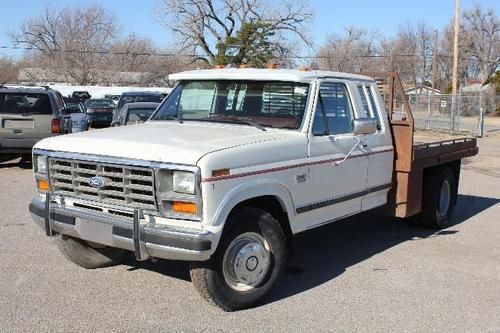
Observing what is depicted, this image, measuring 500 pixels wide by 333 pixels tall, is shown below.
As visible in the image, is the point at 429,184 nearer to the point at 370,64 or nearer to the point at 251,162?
the point at 251,162

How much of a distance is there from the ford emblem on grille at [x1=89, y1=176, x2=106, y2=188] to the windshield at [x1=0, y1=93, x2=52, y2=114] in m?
8.79

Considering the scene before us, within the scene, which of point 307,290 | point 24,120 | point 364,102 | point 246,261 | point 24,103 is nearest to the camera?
point 246,261

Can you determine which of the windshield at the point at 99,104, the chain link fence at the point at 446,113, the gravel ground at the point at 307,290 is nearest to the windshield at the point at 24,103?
the gravel ground at the point at 307,290

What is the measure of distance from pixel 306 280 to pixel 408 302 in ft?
3.27

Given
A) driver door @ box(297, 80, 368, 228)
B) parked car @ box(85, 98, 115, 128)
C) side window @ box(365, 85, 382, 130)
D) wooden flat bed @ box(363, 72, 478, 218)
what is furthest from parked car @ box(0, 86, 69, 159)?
parked car @ box(85, 98, 115, 128)

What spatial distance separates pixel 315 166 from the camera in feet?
18.9

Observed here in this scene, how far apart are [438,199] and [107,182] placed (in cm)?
494

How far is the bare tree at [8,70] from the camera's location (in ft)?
220

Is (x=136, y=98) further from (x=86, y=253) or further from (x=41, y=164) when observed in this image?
(x=41, y=164)

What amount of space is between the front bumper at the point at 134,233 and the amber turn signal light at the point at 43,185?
0.20m

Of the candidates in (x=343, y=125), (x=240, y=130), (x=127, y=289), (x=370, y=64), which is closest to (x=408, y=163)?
(x=343, y=125)

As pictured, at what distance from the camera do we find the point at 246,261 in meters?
5.18

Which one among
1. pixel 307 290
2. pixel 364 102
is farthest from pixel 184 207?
pixel 364 102

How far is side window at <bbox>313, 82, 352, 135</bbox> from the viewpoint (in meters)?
5.98
